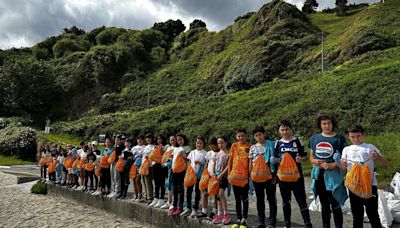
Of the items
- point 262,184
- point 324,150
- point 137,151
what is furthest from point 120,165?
point 324,150

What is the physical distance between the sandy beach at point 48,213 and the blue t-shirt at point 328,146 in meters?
5.09

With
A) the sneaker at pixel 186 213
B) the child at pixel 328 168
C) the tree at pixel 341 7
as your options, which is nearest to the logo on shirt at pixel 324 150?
the child at pixel 328 168

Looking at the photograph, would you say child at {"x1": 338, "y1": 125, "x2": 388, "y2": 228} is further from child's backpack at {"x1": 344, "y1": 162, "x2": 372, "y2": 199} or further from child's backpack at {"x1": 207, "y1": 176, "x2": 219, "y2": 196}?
child's backpack at {"x1": 207, "y1": 176, "x2": 219, "y2": 196}

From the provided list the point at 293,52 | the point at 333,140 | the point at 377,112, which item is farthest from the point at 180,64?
the point at 333,140

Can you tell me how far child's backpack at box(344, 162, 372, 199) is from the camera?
4195 millimetres

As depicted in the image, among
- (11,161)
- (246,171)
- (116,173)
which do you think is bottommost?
(11,161)

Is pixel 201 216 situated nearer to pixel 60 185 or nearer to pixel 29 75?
pixel 60 185

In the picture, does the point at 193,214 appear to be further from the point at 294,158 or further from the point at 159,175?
the point at 294,158

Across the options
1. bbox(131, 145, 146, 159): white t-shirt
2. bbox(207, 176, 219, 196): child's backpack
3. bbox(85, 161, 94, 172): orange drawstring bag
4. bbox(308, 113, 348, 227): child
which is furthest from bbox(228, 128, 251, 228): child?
bbox(85, 161, 94, 172): orange drawstring bag

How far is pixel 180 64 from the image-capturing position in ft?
167

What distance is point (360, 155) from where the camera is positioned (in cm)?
429

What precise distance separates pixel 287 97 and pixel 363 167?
17.2 metres

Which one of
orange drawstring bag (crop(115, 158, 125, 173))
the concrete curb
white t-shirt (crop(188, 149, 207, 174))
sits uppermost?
white t-shirt (crop(188, 149, 207, 174))

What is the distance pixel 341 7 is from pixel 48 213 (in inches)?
1890
